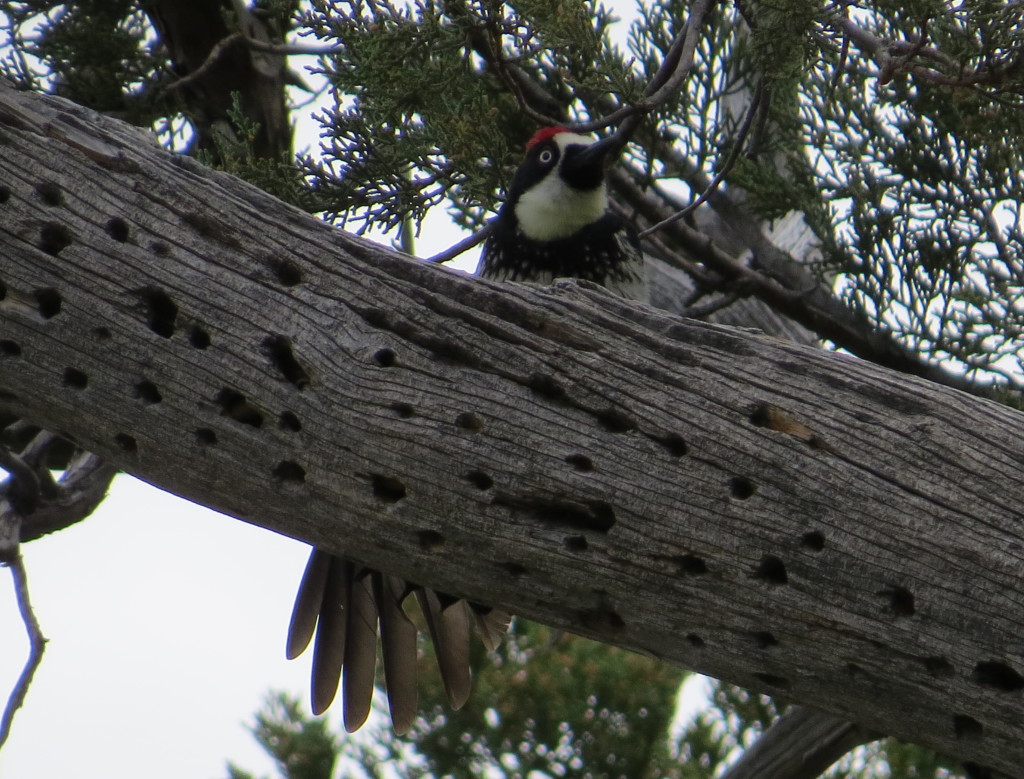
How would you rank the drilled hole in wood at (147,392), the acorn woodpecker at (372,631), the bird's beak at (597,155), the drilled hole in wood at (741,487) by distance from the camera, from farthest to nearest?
the bird's beak at (597,155) < the acorn woodpecker at (372,631) < the drilled hole in wood at (147,392) < the drilled hole in wood at (741,487)

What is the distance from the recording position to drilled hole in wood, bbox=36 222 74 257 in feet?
6.81

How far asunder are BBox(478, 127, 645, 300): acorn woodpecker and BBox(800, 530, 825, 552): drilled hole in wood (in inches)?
49.6

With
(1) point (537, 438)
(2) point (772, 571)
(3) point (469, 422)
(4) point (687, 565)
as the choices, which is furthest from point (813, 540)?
(3) point (469, 422)

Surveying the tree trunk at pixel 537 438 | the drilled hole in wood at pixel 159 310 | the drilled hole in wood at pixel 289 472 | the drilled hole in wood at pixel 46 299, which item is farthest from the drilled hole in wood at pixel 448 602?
the drilled hole in wood at pixel 46 299

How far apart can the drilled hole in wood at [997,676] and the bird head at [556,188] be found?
1.53 meters

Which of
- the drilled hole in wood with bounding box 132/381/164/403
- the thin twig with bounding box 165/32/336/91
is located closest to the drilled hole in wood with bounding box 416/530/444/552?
the drilled hole in wood with bounding box 132/381/164/403

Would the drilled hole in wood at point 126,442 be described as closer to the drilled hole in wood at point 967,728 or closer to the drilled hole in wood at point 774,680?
the drilled hole in wood at point 774,680

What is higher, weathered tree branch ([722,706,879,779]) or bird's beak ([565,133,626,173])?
bird's beak ([565,133,626,173])

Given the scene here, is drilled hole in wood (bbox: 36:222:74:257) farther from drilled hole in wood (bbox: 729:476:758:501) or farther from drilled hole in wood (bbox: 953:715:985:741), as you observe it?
drilled hole in wood (bbox: 953:715:985:741)

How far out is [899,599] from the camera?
1874mm

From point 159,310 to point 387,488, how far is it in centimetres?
48

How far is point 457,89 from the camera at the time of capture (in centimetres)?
265

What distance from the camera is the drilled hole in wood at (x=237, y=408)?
2.02 m

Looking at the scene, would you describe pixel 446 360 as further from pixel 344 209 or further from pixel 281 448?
pixel 344 209
